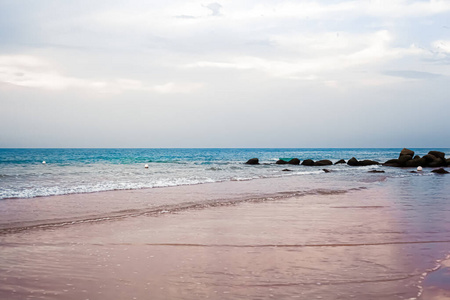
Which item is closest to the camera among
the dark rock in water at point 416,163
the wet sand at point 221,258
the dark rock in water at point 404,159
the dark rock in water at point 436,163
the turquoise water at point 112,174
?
the wet sand at point 221,258

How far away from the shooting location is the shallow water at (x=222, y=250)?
5098mm

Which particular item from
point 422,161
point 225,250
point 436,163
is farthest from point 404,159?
point 225,250

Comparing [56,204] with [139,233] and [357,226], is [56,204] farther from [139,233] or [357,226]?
[357,226]

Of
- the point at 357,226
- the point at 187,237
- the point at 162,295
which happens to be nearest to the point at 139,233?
the point at 187,237

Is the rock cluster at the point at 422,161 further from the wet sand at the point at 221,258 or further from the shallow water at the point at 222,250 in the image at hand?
the wet sand at the point at 221,258

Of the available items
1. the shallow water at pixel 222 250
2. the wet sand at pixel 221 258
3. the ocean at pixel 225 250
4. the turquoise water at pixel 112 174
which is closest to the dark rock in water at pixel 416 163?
the turquoise water at pixel 112 174

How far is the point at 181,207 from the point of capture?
1290 centimetres

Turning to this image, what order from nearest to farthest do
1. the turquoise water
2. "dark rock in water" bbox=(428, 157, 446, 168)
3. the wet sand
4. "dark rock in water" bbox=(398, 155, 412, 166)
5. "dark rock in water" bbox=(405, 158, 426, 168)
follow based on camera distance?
1. the wet sand
2. the turquoise water
3. "dark rock in water" bbox=(428, 157, 446, 168)
4. "dark rock in water" bbox=(405, 158, 426, 168)
5. "dark rock in water" bbox=(398, 155, 412, 166)

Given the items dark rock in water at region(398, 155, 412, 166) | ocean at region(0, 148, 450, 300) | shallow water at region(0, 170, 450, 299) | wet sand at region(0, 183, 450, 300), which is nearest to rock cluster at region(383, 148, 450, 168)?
dark rock in water at region(398, 155, 412, 166)

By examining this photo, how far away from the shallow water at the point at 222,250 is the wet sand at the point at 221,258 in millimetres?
18

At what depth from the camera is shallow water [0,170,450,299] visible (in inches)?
201

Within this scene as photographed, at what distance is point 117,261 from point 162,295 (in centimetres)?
188

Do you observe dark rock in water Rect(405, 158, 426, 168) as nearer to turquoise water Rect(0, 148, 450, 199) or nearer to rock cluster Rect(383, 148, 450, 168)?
rock cluster Rect(383, 148, 450, 168)

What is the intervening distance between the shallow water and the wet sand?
18mm
